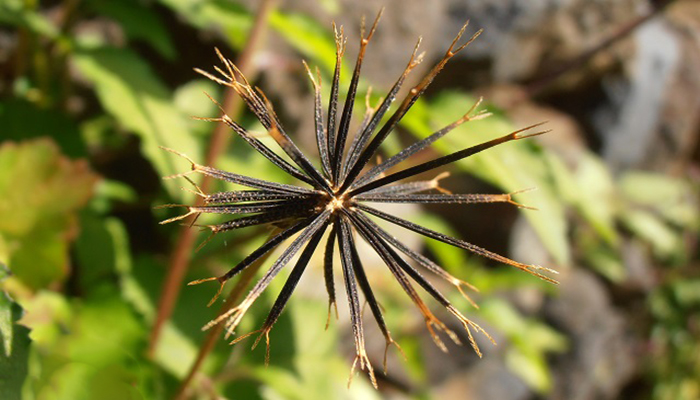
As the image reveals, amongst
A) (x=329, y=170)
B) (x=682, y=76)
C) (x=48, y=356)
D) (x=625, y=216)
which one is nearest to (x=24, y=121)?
(x=48, y=356)

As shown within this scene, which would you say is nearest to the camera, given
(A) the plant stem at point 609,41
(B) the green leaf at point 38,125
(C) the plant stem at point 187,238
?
(C) the plant stem at point 187,238

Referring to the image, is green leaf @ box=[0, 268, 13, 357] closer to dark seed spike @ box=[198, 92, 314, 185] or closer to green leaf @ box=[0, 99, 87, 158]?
dark seed spike @ box=[198, 92, 314, 185]

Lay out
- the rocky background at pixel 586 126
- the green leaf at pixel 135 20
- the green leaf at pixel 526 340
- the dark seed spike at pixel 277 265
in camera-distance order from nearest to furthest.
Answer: the dark seed spike at pixel 277 265, the green leaf at pixel 135 20, the green leaf at pixel 526 340, the rocky background at pixel 586 126

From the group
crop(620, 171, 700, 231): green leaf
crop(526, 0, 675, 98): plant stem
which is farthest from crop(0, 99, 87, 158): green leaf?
crop(620, 171, 700, 231): green leaf

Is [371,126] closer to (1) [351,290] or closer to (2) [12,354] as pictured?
(1) [351,290]

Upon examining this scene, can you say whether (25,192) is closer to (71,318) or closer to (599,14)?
(71,318)

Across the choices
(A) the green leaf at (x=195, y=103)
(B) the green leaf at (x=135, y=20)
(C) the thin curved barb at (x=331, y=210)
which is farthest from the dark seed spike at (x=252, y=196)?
(A) the green leaf at (x=195, y=103)

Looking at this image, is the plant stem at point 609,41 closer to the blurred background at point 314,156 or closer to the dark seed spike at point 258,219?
the blurred background at point 314,156
